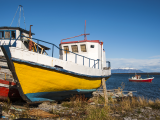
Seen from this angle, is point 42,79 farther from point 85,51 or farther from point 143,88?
point 143,88

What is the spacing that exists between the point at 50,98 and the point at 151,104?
21.6ft

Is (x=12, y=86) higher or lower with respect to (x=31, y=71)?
lower

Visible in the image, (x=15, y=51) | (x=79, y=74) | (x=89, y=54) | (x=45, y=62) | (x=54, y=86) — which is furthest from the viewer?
A: (x=89, y=54)

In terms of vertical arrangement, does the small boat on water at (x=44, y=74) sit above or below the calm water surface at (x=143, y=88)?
above

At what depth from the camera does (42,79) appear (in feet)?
22.3

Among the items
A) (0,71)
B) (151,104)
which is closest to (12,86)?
(0,71)

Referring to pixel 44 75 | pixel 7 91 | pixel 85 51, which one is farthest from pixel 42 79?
pixel 85 51

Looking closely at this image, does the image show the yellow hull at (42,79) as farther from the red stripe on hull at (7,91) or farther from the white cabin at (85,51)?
the white cabin at (85,51)

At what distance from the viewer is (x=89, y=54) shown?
10438 millimetres

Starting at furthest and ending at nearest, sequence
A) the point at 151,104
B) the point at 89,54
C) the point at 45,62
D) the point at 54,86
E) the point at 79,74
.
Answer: the point at 89,54, the point at 151,104, the point at 79,74, the point at 54,86, the point at 45,62

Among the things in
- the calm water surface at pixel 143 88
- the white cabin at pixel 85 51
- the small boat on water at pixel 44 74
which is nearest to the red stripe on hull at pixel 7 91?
the small boat on water at pixel 44 74

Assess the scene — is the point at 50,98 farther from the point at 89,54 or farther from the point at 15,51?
the point at 89,54

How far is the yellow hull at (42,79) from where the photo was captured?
638cm

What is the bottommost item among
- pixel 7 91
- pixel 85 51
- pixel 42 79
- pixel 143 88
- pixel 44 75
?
pixel 143 88
